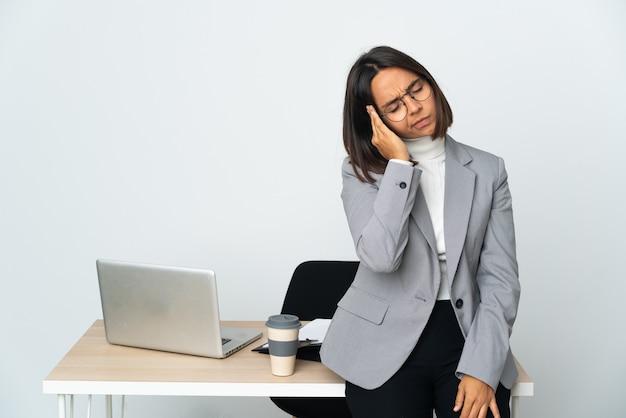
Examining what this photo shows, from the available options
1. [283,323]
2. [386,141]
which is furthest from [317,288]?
[386,141]

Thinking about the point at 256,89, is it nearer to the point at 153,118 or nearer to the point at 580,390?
the point at 153,118

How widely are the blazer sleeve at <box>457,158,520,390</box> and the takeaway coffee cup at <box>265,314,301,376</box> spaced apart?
0.42 metres

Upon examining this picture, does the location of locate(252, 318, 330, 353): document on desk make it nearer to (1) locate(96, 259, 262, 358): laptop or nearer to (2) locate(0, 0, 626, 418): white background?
(1) locate(96, 259, 262, 358): laptop

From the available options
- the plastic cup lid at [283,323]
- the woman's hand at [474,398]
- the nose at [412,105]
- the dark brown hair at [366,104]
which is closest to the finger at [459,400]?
the woman's hand at [474,398]

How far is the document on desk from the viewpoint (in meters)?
2.27

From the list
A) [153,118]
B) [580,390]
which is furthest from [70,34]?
[580,390]

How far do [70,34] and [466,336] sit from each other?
259cm

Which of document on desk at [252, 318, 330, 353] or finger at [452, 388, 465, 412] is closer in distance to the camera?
finger at [452, 388, 465, 412]

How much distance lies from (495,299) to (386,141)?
0.49 metres

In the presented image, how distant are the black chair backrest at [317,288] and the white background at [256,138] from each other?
908 mm

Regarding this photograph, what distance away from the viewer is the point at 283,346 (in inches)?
81.0

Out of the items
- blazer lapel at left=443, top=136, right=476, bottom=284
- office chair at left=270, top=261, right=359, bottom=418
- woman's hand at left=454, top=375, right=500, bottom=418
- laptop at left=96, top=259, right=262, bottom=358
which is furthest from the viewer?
office chair at left=270, top=261, right=359, bottom=418

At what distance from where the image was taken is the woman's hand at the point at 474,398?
76.0 inches

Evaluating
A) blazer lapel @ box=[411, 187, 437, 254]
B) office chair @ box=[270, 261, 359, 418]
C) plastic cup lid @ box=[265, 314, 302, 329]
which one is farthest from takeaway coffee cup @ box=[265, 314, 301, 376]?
office chair @ box=[270, 261, 359, 418]
